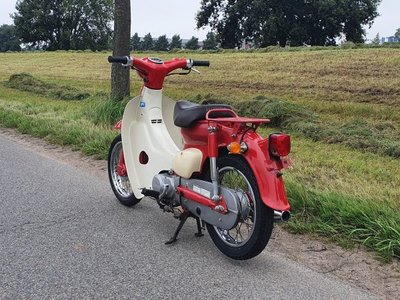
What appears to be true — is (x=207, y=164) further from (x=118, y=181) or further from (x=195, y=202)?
(x=118, y=181)

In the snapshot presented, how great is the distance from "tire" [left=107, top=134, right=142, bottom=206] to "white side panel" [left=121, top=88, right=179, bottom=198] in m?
0.28

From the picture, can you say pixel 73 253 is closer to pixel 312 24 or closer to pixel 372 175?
pixel 372 175

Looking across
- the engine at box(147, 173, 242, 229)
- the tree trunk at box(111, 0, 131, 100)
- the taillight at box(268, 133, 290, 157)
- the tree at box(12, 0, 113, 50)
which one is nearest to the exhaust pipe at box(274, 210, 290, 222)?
the engine at box(147, 173, 242, 229)

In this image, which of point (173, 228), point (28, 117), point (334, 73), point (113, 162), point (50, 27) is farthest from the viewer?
point (50, 27)

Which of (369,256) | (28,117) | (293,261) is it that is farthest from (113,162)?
(28,117)

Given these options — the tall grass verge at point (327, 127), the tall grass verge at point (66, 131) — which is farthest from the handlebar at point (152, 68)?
the tall grass verge at point (327, 127)

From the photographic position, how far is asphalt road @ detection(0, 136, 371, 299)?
3.28 meters

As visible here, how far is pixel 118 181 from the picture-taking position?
5270mm

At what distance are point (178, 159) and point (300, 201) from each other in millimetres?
1328

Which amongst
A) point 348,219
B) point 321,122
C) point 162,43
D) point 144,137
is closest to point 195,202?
point 144,137

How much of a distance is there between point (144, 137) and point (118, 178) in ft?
2.54

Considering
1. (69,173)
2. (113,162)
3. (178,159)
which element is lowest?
(69,173)

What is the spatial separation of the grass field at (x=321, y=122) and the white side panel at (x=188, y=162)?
3.52ft

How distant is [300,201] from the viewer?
471 cm
